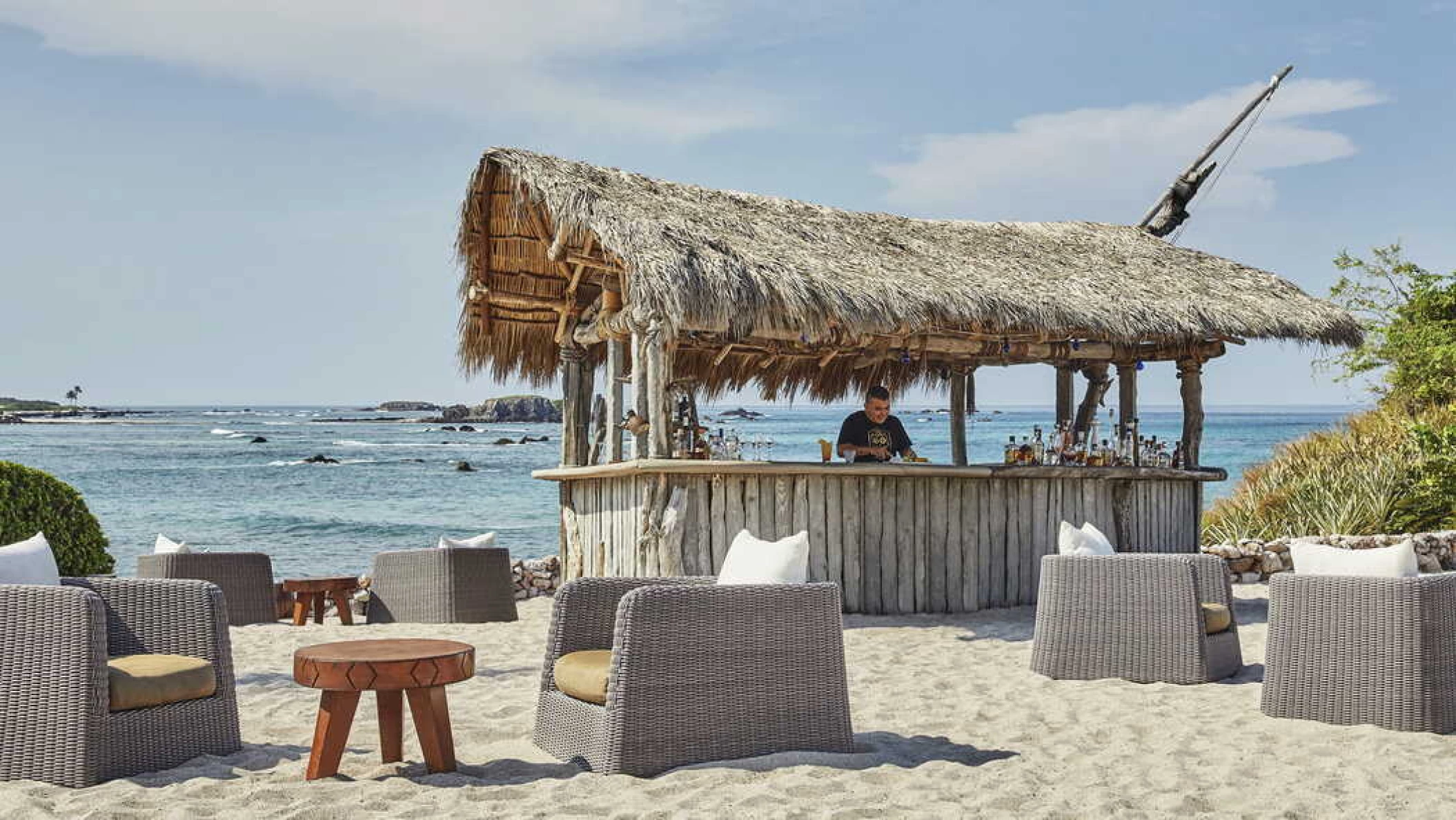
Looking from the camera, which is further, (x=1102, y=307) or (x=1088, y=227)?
(x=1088, y=227)

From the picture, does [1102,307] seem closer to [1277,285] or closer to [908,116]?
[1277,285]

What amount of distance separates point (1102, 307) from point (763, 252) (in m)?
2.44

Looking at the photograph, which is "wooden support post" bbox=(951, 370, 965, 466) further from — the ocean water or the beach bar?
the ocean water

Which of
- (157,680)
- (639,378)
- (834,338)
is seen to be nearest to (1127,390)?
(834,338)

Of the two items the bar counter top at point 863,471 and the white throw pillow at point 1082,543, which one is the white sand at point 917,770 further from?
the bar counter top at point 863,471

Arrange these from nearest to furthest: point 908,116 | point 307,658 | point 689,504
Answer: point 307,658 → point 689,504 → point 908,116

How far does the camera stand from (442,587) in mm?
8773

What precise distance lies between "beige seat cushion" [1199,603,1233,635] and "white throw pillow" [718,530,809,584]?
238cm

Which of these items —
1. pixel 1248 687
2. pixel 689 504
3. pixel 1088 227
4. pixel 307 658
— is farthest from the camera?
pixel 1088 227

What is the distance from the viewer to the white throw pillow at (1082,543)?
6637 mm

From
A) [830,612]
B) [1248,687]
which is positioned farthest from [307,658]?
[1248,687]

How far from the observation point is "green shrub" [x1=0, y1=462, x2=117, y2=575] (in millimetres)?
8812

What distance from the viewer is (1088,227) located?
11.8 meters

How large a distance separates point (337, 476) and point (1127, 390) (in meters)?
32.2
